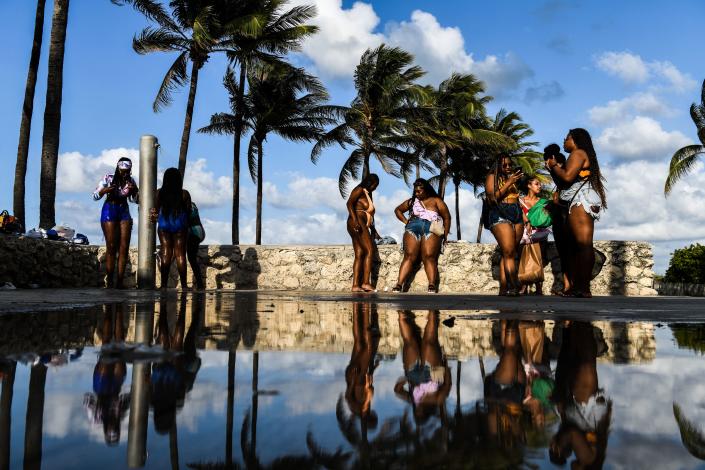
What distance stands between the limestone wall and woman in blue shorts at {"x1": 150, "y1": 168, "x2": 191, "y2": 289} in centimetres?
274

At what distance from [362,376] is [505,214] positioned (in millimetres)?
6569

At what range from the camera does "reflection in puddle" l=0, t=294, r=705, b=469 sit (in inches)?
33.0

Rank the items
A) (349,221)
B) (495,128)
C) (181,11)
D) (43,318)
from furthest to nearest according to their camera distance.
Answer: (495,128), (181,11), (349,221), (43,318)

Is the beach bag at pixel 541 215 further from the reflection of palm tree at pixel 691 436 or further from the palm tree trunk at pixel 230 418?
the reflection of palm tree at pixel 691 436

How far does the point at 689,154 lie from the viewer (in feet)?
105

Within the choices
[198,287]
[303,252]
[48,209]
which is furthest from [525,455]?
[48,209]

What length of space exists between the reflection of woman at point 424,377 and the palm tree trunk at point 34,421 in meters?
0.53

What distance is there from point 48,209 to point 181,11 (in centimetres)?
→ 1566

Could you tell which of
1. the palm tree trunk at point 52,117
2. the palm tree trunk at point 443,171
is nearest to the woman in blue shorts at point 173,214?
the palm tree trunk at point 52,117

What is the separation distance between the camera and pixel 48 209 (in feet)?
45.5

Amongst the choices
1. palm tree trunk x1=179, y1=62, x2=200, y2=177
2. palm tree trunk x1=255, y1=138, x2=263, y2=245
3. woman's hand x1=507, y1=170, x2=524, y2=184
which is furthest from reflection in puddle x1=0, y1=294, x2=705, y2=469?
palm tree trunk x1=255, y1=138, x2=263, y2=245

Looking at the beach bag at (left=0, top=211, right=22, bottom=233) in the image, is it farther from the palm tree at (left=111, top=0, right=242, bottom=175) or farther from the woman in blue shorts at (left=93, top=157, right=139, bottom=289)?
the palm tree at (left=111, top=0, right=242, bottom=175)

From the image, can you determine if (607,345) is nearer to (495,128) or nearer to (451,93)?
(451,93)

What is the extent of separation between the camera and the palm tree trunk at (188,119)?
25.1 metres
